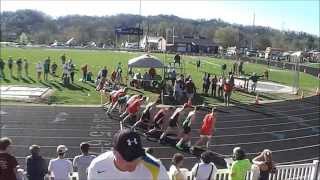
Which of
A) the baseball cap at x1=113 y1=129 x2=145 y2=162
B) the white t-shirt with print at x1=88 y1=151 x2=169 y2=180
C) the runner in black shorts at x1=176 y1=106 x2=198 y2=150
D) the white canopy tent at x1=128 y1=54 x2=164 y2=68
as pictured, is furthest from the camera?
the white canopy tent at x1=128 y1=54 x2=164 y2=68

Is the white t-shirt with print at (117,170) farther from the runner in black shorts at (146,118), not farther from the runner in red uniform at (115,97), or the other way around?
the runner in red uniform at (115,97)

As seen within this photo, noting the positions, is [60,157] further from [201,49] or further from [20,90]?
[201,49]

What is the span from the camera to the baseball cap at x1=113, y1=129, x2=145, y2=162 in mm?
3000

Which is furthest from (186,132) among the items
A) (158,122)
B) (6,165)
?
(6,165)

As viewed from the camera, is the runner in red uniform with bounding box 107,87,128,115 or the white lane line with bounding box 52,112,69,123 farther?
Answer: the runner in red uniform with bounding box 107,87,128,115

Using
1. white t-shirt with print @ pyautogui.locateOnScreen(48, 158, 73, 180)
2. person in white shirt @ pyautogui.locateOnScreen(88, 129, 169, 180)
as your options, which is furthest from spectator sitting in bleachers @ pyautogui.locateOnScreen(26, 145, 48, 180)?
person in white shirt @ pyautogui.locateOnScreen(88, 129, 169, 180)

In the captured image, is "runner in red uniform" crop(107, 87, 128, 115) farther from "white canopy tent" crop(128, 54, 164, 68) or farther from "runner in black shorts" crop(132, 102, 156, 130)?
"white canopy tent" crop(128, 54, 164, 68)

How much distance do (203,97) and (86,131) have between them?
1111cm

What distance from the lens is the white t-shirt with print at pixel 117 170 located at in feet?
10.4

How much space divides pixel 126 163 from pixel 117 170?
0.40 feet

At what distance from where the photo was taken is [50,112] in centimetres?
2255

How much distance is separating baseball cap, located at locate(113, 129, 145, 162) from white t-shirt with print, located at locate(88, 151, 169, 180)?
0.15 m

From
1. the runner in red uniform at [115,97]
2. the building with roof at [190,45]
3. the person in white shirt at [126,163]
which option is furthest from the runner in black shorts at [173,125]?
the building with roof at [190,45]

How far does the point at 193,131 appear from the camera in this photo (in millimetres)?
19641
